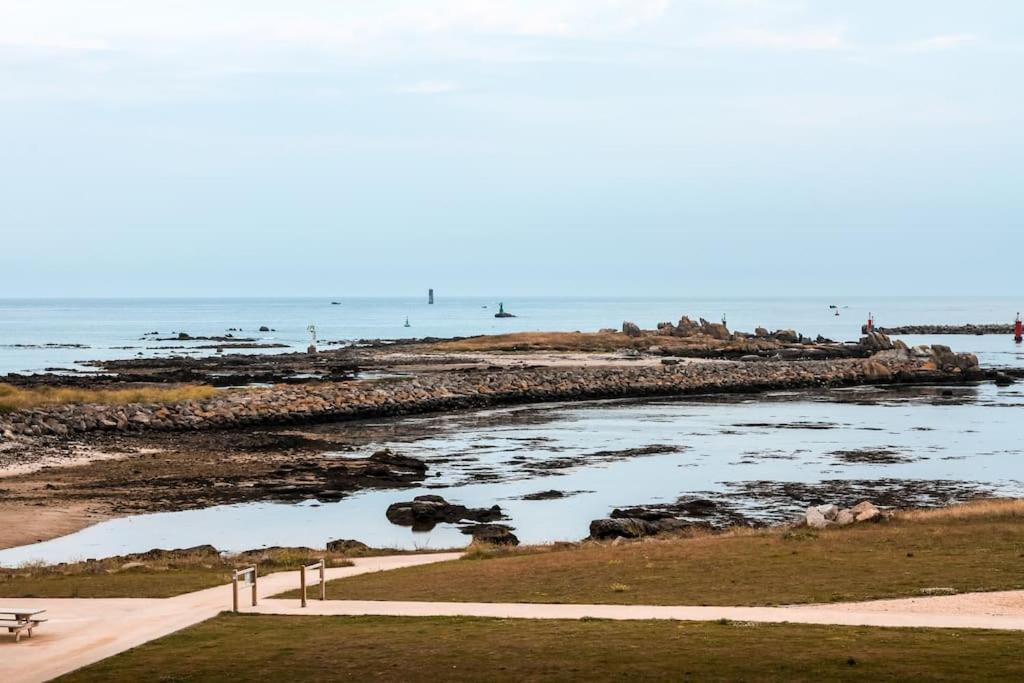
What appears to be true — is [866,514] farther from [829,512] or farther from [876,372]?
[876,372]

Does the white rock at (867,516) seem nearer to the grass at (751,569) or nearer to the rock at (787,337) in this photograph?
the grass at (751,569)

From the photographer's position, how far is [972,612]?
54.0 ft

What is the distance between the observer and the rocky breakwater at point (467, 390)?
182ft

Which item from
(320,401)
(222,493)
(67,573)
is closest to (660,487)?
(222,493)

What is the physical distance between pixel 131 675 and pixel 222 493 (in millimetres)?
24811

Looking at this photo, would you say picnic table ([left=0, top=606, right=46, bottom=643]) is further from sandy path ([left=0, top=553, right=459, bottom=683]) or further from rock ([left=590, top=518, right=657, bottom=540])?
rock ([left=590, top=518, right=657, bottom=540])

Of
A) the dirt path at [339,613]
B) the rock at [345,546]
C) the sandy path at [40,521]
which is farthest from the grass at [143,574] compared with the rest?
the sandy path at [40,521]

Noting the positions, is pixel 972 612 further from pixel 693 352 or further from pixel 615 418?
pixel 693 352

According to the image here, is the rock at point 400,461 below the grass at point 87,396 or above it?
below

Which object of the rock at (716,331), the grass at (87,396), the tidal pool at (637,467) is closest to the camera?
the tidal pool at (637,467)

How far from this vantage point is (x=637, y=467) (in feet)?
146

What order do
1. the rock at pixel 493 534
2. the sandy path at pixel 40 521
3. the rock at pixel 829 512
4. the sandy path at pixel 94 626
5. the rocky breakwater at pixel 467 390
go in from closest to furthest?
the sandy path at pixel 94 626, the rock at pixel 829 512, the rock at pixel 493 534, the sandy path at pixel 40 521, the rocky breakwater at pixel 467 390

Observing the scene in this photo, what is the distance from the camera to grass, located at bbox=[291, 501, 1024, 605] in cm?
1862

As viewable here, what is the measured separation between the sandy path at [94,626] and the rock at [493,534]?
7.11 m
